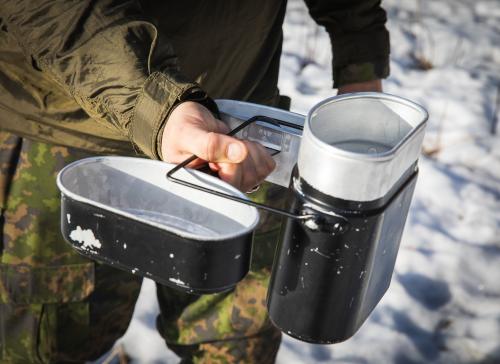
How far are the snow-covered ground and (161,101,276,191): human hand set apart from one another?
1.18 metres

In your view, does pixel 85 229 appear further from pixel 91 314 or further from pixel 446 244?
pixel 446 244

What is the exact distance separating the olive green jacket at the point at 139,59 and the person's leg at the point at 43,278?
90 millimetres

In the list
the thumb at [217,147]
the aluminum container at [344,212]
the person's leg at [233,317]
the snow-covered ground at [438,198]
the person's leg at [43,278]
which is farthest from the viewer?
the snow-covered ground at [438,198]

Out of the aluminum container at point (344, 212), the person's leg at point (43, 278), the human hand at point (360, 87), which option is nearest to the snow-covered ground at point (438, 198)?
the person's leg at point (43, 278)

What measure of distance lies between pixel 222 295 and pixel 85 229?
0.92 metres

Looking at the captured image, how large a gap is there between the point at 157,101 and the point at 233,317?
3.06 feet

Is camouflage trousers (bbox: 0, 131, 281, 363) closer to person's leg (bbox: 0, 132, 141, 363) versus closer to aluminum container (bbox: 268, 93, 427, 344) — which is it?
person's leg (bbox: 0, 132, 141, 363)

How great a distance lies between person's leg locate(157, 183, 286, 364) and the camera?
6.10 ft

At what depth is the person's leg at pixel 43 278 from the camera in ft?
5.11

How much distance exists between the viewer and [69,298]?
1.67m

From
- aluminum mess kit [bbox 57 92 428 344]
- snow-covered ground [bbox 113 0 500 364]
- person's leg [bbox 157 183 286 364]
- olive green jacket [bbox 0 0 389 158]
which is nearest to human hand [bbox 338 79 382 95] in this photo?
olive green jacket [bbox 0 0 389 158]

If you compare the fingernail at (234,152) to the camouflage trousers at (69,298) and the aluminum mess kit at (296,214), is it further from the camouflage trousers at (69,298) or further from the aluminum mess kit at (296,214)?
the camouflage trousers at (69,298)

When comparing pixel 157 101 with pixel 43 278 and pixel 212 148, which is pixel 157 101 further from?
pixel 43 278

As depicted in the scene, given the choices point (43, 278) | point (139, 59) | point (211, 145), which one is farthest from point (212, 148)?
point (43, 278)
